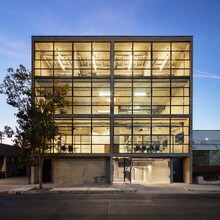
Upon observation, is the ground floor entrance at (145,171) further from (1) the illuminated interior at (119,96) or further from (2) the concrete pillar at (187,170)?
(2) the concrete pillar at (187,170)

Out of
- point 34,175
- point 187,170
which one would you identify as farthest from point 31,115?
point 187,170

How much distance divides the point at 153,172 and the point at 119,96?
8.91 m

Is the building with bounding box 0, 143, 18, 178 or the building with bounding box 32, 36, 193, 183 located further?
the building with bounding box 0, 143, 18, 178

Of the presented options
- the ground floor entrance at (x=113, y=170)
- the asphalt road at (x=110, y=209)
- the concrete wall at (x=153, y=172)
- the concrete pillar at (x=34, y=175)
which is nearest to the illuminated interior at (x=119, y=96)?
the ground floor entrance at (x=113, y=170)

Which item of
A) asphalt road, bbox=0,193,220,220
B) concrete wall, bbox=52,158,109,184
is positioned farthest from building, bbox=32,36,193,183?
asphalt road, bbox=0,193,220,220

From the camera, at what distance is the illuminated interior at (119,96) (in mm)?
33656

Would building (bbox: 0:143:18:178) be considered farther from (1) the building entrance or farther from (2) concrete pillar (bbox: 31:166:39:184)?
(1) the building entrance

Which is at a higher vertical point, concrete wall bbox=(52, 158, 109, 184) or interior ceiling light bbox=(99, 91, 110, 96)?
interior ceiling light bbox=(99, 91, 110, 96)

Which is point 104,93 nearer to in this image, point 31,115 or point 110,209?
point 31,115

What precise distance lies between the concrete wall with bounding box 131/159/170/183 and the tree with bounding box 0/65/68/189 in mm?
10443

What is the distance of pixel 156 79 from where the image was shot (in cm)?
3428

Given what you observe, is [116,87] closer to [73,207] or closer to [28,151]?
[28,151]

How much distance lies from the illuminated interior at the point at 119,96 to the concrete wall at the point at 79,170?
1.14 m

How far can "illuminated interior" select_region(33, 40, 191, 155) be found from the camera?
33.7 m
